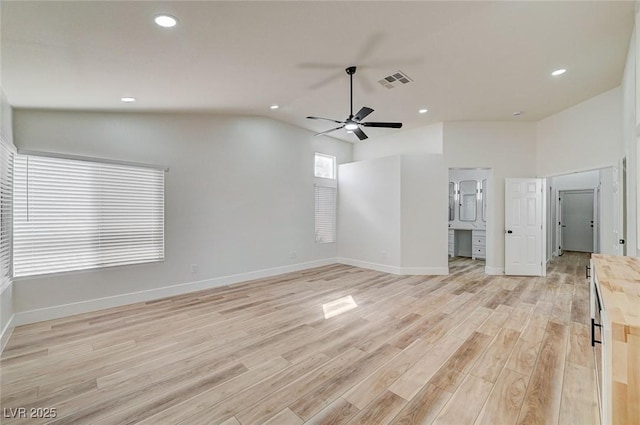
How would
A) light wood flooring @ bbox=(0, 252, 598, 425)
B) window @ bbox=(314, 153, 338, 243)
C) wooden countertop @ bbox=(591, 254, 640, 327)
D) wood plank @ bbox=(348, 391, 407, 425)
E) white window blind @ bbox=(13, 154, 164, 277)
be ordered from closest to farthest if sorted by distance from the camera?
1. wooden countertop @ bbox=(591, 254, 640, 327)
2. wood plank @ bbox=(348, 391, 407, 425)
3. light wood flooring @ bbox=(0, 252, 598, 425)
4. white window blind @ bbox=(13, 154, 164, 277)
5. window @ bbox=(314, 153, 338, 243)

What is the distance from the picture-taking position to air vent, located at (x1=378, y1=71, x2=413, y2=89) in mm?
3725

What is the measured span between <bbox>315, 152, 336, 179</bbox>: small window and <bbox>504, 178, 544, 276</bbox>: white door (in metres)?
3.96

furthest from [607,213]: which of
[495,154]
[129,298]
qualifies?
[129,298]

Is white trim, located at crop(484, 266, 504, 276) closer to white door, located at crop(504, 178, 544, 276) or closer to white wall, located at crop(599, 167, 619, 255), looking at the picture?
white door, located at crop(504, 178, 544, 276)

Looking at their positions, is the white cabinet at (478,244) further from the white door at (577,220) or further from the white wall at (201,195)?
the white door at (577,220)

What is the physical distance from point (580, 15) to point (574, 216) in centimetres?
954

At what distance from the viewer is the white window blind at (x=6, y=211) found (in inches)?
117

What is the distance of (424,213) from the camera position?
5.96 metres

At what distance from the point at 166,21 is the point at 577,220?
12.5m

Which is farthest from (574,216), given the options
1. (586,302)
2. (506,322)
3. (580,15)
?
(580,15)

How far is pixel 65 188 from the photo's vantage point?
12.0 ft

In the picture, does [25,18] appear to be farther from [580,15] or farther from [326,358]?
[580,15]

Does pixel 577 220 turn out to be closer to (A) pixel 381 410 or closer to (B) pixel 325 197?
(B) pixel 325 197

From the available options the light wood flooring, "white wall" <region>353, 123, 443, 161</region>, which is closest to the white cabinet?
"white wall" <region>353, 123, 443, 161</region>
